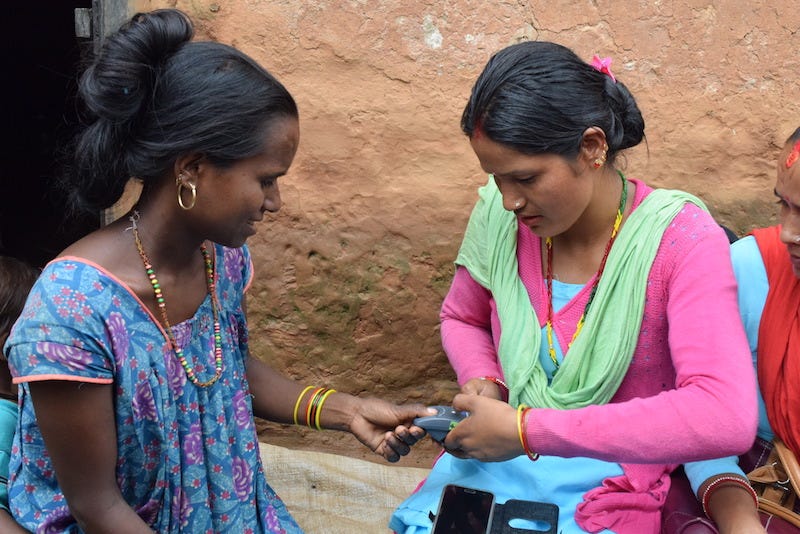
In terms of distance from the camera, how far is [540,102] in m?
2.22

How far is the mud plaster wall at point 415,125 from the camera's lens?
3137 millimetres

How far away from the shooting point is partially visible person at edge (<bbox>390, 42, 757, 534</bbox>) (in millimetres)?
2131

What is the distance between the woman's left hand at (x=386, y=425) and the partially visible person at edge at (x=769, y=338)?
2.25 feet

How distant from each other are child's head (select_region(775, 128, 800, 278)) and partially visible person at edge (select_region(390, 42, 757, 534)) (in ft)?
0.47

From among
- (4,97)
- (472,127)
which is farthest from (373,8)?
(4,97)

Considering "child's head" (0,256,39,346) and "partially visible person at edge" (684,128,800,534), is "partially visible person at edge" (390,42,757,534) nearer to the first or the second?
"partially visible person at edge" (684,128,800,534)

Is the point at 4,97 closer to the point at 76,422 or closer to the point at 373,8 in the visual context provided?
the point at 373,8

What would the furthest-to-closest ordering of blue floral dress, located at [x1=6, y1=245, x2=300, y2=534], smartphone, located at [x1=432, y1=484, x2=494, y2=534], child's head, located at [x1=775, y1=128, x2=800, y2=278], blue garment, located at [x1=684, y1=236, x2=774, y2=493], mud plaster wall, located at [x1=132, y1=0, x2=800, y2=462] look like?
1. mud plaster wall, located at [x1=132, y1=0, x2=800, y2=462]
2. blue garment, located at [x1=684, y1=236, x2=774, y2=493]
3. smartphone, located at [x1=432, y1=484, x2=494, y2=534]
4. child's head, located at [x1=775, y1=128, x2=800, y2=278]
5. blue floral dress, located at [x1=6, y1=245, x2=300, y2=534]

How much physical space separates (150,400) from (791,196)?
1482 mm

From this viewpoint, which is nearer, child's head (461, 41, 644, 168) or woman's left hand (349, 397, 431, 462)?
child's head (461, 41, 644, 168)

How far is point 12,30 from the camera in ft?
20.7

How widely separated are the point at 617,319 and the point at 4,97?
16.4 ft

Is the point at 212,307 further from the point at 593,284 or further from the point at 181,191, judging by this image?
the point at 593,284

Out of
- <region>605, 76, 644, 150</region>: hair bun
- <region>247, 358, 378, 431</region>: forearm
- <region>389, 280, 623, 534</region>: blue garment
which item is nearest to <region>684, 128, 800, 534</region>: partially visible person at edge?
<region>389, 280, 623, 534</region>: blue garment
